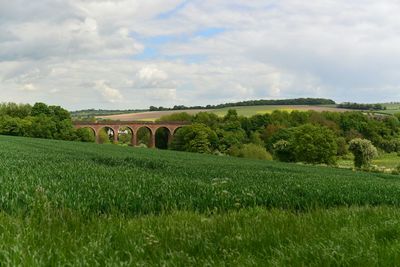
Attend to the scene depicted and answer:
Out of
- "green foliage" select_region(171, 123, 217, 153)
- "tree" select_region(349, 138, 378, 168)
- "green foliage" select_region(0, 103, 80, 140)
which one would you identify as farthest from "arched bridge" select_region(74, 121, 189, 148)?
"tree" select_region(349, 138, 378, 168)

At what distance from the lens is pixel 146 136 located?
6078 inches

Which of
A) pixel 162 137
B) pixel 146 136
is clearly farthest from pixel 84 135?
pixel 146 136

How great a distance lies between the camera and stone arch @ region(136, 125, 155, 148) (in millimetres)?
141875

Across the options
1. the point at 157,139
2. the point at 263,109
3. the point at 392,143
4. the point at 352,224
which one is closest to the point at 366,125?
the point at 392,143

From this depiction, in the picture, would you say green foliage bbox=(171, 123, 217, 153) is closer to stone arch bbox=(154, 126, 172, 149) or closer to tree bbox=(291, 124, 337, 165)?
stone arch bbox=(154, 126, 172, 149)

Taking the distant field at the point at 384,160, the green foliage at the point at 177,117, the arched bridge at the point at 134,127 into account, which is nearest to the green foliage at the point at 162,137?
the arched bridge at the point at 134,127

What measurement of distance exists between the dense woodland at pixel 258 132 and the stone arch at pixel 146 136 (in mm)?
486

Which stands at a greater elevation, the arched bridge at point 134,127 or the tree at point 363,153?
the arched bridge at point 134,127

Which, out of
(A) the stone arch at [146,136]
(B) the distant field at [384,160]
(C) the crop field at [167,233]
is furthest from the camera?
(A) the stone arch at [146,136]

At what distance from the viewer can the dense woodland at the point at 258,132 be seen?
92.0m

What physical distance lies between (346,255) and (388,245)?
0.76 m

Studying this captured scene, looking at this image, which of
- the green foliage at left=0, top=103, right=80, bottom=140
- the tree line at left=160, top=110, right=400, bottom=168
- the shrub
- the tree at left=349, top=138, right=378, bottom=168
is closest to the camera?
the tree at left=349, top=138, right=378, bottom=168

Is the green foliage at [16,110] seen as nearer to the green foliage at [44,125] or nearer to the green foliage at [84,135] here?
the green foliage at [44,125]

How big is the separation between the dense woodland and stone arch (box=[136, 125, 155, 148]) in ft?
1.59
